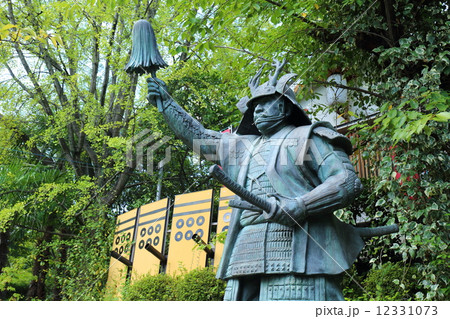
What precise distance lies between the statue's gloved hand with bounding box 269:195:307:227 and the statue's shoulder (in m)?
0.48

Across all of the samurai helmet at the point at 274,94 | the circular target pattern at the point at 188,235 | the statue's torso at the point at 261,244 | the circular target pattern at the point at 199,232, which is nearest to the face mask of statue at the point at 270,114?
the samurai helmet at the point at 274,94

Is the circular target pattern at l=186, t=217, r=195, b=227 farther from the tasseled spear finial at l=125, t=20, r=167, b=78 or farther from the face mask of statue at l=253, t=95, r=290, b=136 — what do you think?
the face mask of statue at l=253, t=95, r=290, b=136

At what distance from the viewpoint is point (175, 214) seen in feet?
27.8

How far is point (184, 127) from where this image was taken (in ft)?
10.9

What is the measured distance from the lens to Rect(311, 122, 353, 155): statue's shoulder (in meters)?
2.97

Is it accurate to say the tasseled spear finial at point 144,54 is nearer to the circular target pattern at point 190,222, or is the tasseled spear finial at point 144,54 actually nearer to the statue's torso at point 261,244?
the statue's torso at point 261,244

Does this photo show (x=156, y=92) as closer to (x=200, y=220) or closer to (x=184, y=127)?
(x=184, y=127)

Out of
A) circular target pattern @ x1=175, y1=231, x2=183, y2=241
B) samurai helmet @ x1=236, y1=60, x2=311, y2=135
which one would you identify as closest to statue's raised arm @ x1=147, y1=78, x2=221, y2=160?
samurai helmet @ x1=236, y1=60, x2=311, y2=135

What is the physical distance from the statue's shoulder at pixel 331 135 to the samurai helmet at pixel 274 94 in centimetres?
18

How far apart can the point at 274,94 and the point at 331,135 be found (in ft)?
1.50

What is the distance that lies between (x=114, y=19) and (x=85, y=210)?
4284 mm

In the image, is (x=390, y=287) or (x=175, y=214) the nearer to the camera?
(x=390, y=287)
